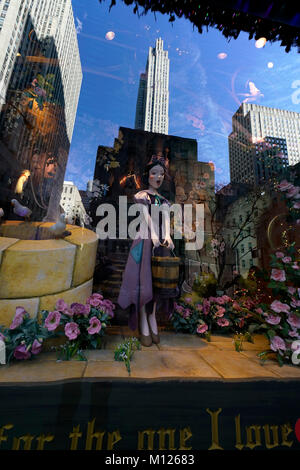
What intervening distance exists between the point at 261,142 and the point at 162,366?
3294 mm

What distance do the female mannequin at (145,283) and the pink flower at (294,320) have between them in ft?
3.68

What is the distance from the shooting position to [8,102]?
204 centimetres

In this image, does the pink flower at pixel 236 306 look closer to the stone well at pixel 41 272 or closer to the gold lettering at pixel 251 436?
the gold lettering at pixel 251 436

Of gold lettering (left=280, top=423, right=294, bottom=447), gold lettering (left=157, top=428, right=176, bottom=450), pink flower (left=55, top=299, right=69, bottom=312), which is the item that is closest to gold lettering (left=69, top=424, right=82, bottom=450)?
gold lettering (left=157, top=428, right=176, bottom=450)

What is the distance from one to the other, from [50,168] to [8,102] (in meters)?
0.79

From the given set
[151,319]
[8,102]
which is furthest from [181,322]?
[8,102]

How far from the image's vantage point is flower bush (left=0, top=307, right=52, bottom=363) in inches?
50.3

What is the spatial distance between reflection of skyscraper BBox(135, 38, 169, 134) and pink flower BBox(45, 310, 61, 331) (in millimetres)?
2489

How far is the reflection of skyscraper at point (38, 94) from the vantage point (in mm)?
2105

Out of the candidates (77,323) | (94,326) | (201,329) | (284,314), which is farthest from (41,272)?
A: (284,314)

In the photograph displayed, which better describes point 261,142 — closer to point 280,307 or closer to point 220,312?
point 280,307

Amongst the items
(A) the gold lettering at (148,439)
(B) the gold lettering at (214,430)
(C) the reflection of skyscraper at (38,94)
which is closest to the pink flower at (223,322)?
(B) the gold lettering at (214,430)

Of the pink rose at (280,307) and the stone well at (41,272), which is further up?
the stone well at (41,272)
